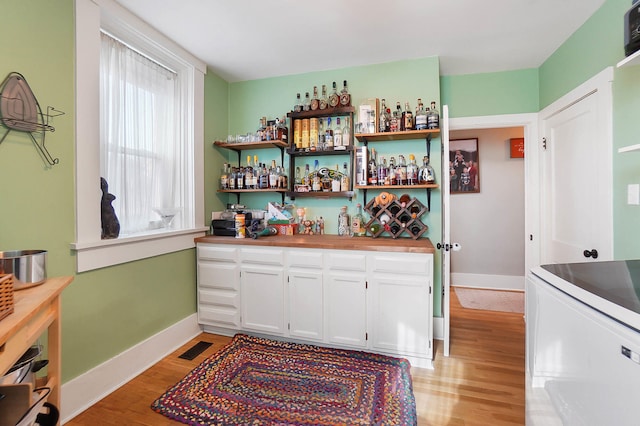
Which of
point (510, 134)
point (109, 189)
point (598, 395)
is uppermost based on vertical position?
point (510, 134)

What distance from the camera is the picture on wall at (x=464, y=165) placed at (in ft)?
13.2

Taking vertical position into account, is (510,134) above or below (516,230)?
above

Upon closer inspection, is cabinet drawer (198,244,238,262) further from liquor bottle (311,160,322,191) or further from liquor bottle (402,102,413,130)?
liquor bottle (402,102,413,130)

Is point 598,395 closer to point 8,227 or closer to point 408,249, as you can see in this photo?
point 408,249

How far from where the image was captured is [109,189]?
6.45ft

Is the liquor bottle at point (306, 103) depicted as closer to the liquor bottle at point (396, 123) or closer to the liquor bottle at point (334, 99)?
the liquor bottle at point (334, 99)

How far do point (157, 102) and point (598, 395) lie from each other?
9.66ft

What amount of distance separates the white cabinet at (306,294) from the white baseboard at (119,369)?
3.19 feet

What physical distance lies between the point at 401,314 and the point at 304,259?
85 centimetres

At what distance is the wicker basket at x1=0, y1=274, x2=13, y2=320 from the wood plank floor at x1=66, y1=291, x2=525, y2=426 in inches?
46.2

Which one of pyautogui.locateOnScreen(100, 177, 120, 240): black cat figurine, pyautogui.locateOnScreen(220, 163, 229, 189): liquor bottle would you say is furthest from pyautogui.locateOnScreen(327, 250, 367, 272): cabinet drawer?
pyautogui.locateOnScreen(100, 177, 120, 240): black cat figurine

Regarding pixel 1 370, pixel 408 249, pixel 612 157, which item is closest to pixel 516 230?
pixel 612 157

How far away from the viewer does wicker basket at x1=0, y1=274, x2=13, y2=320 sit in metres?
0.77

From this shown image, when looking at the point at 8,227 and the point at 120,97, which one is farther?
the point at 120,97
